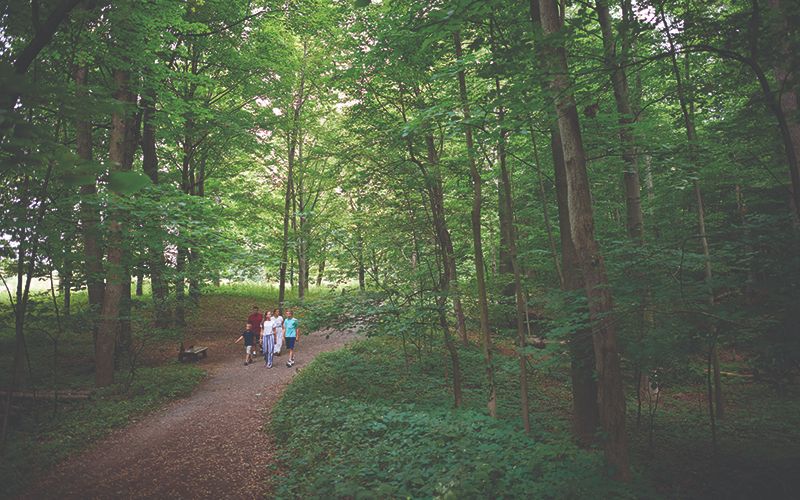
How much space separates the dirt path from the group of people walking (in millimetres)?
2511

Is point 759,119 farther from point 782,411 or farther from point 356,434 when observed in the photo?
point 782,411

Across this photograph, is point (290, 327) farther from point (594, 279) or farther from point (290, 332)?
point (594, 279)

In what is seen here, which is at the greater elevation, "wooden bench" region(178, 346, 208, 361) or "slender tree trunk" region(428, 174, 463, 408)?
"slender tree trunk" region(428, 174, 463, 408)

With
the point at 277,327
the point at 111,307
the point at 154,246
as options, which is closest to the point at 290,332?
the point at 277,327

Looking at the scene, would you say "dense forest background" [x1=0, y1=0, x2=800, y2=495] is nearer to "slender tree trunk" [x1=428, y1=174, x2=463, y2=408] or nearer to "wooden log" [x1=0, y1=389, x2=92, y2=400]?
"slender tree trunk" [x1=428, y1=174, x2=463, y2=408]

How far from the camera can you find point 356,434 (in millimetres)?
6555

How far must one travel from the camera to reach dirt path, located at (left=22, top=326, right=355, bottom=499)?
18.8 ft

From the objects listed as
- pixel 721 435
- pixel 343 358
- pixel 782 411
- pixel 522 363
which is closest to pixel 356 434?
pixel 522 363

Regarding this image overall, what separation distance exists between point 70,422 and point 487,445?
8227 mm

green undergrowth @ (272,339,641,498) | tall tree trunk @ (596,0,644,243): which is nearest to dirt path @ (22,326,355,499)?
green undergrowth @ (272,339,641,498)

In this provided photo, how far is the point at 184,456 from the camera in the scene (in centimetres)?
673

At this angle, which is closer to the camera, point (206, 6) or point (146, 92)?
point (146, 92)

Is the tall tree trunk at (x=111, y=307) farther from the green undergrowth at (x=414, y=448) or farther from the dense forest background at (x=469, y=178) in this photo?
the green undergrowth at (x=414, y=448)

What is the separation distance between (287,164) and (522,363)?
1820 centimetres
